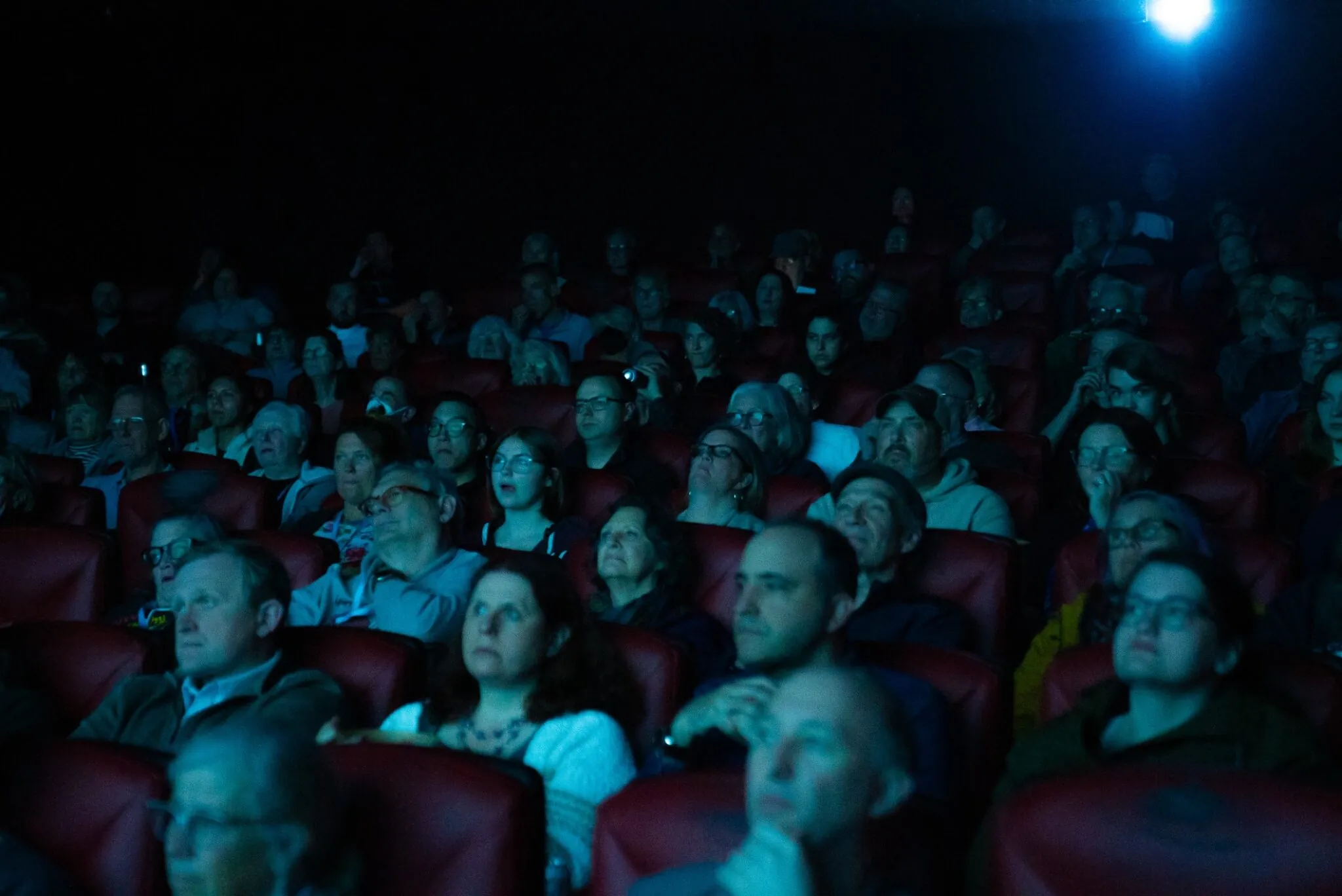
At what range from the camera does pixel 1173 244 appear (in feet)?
26.1

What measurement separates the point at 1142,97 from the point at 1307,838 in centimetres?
905

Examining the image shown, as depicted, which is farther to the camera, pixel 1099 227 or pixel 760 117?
pixel 760 117

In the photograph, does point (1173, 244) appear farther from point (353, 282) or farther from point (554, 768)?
point (554, 768)

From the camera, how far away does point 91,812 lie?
6.78 ft

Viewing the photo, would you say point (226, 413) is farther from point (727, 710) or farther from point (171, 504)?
point (727, 710)

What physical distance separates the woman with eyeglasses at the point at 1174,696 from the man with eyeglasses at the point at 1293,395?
96.1 inches

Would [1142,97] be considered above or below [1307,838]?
above

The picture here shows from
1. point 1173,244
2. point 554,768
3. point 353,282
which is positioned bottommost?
point 554,768

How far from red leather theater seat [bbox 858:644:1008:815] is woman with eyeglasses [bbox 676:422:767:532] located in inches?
50.1

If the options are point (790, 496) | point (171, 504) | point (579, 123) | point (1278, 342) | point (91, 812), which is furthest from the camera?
point (579, 123)

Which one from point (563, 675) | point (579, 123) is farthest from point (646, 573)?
point (579, 123)

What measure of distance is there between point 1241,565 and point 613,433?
1977 millimetres

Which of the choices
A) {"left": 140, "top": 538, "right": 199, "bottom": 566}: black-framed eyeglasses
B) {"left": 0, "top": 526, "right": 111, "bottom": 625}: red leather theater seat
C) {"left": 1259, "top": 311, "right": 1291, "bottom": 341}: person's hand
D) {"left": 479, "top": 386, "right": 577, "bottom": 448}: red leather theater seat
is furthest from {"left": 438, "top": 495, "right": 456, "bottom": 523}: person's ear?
{"left": 1259, "top": 311, "right": 1291, "bottom": 341}: person's hand

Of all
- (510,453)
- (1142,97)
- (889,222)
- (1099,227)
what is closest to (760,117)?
(889,222)
